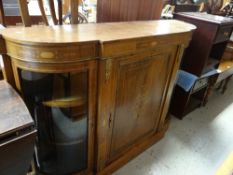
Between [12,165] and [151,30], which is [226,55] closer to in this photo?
[151,30]

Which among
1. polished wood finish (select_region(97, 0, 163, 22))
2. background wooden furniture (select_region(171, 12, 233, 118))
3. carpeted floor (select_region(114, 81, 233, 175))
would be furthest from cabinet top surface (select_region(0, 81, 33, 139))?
background wooden furniture (select_region(171, 12, 233, 118))

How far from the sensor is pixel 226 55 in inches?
103

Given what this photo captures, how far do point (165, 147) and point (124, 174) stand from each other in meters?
0.53

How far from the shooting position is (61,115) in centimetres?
114

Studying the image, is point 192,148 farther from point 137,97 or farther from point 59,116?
point 59,116

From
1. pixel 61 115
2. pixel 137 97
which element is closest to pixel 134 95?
pixel 137 97

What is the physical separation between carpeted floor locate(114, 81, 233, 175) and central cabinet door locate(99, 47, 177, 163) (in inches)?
9.0

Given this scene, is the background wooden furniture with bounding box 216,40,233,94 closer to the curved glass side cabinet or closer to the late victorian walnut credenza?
the late victorian walnut credenza

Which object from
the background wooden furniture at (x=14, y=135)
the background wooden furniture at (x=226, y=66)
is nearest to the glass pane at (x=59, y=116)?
the background wooden furniture at (x=14, y=135)

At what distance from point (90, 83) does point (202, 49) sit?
1.29m

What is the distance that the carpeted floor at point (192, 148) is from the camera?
1.57 meters

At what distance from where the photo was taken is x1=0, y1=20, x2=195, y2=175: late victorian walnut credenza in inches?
32.3

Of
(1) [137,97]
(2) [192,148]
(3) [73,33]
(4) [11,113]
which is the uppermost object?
(3) [73,33]

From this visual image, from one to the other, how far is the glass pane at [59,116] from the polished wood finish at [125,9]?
28.0 inches
